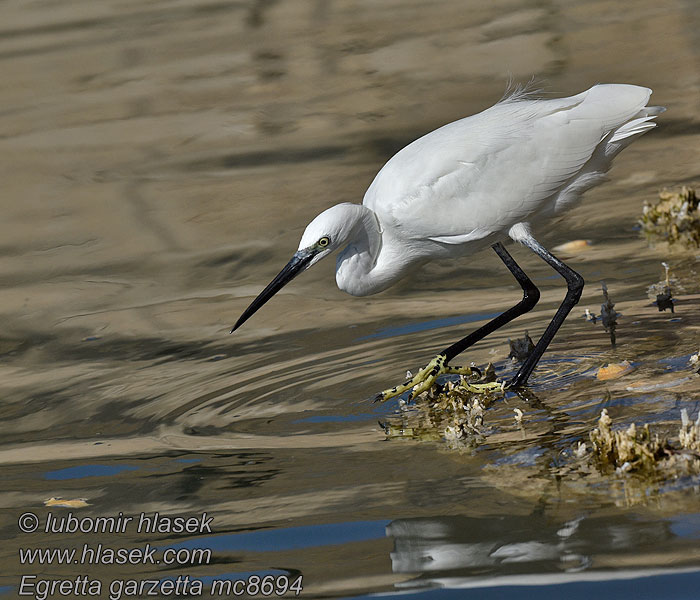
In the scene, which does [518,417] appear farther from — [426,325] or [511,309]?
[426,325]

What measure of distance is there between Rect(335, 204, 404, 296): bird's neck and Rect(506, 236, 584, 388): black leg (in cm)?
76

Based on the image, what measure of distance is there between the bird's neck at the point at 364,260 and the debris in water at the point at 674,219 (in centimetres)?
270

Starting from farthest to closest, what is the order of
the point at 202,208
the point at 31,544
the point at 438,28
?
the point at 438,28 < the point at 202,208 < the point at 31,544

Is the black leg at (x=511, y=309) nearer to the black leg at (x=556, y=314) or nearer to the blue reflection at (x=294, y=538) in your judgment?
the black leg at (x=556, y=314)

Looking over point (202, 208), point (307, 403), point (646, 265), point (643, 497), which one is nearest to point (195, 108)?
point (202, 208)

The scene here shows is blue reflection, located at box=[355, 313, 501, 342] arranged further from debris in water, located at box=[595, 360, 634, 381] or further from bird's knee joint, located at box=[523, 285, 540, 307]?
debris in water, located at box=[595, 360, 634, 381]

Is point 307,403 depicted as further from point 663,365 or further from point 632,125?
point 632,125

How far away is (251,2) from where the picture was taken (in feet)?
57.7

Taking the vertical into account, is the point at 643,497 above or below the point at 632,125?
below

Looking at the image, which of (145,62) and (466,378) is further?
(145,62)

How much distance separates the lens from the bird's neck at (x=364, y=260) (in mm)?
5812

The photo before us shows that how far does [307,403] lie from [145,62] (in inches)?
415

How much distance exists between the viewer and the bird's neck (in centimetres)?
581

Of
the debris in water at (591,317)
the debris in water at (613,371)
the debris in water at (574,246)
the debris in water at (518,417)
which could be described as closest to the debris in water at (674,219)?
the debris in water at (574,246)
